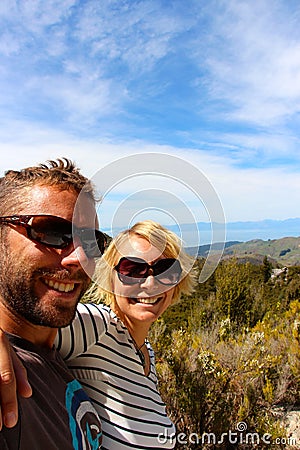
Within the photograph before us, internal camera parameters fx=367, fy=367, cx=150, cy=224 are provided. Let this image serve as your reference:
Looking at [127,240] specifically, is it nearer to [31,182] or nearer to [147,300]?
[147,300]

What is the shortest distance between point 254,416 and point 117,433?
3.06 m

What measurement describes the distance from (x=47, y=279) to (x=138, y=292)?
0.69 metres

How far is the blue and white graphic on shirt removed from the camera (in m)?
1.04

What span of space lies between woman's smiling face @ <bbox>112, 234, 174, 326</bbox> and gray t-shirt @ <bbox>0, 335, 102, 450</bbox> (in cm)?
52

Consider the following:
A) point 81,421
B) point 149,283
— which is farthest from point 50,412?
point 149,283

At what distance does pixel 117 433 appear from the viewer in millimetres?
1320

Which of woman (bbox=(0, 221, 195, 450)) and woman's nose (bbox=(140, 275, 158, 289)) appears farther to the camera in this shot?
woman's nose (bbox=(140, 275, 158, 289))

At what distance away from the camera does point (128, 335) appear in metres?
1.56

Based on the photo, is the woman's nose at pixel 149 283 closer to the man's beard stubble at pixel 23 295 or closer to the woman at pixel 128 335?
the woman at pixel 128 335

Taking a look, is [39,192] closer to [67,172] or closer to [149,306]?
[67,172]
